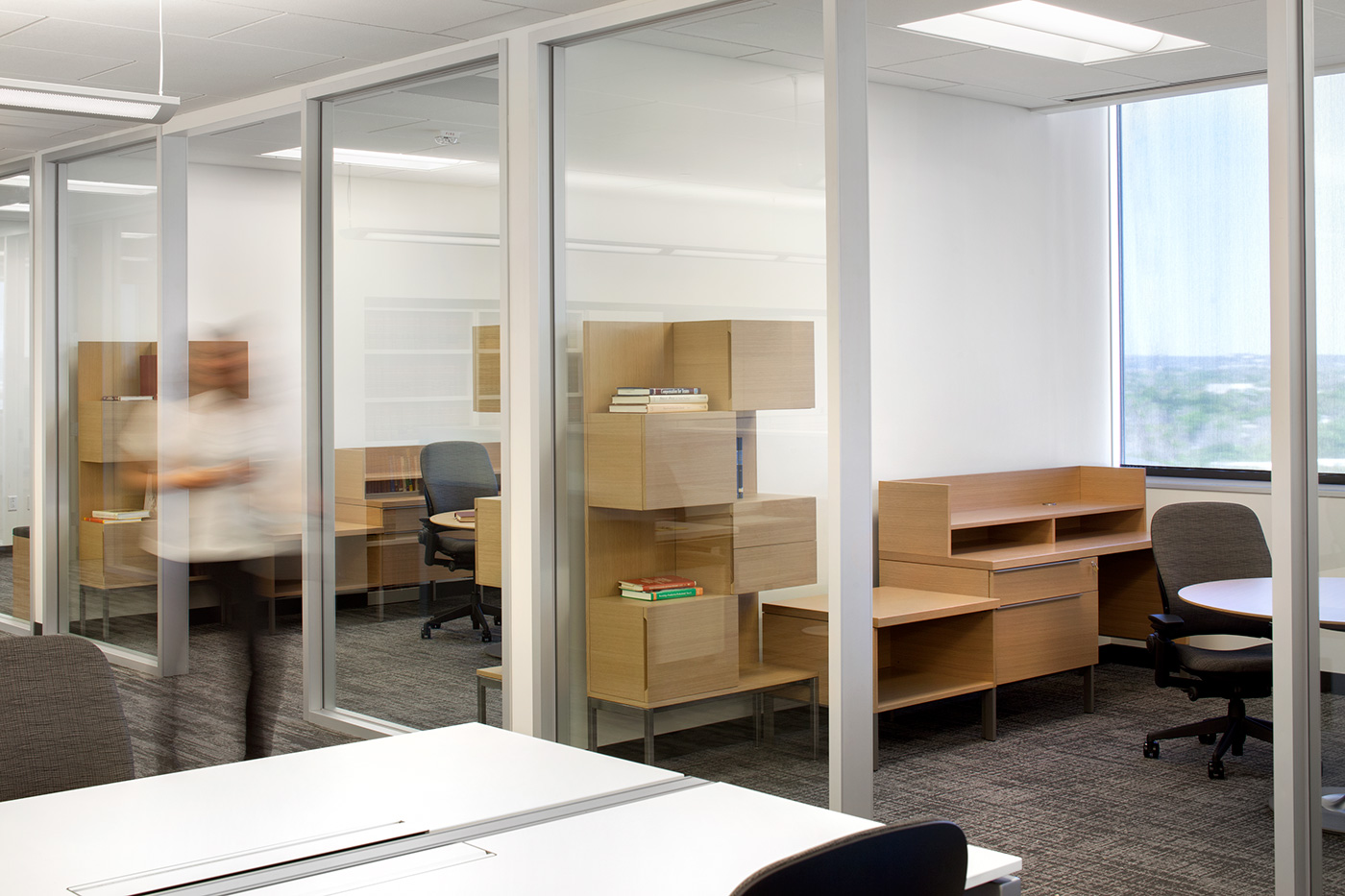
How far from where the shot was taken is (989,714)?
5.54 m

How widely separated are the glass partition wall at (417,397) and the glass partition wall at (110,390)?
1.86 meters

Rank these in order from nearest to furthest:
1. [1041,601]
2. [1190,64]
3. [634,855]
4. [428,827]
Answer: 1. [634,855]
2. [428,827]
3. [1041,601]
4. [1190,64]

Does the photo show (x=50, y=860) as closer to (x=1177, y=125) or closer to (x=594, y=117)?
(x=594, y=117)

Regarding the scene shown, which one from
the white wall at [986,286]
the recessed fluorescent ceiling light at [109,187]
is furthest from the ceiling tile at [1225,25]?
the recessed fluorescent ceiling light at [109,187]

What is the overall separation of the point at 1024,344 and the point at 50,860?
5.96 m

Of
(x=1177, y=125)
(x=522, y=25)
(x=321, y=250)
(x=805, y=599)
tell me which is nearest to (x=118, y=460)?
(x=321, y=250)

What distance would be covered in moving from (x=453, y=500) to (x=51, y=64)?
252 cm

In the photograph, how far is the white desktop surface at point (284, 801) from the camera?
1.95 metres

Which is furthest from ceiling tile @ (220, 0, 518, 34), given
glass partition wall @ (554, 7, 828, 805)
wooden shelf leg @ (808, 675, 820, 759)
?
wooden shelf leg @ (808, 675, 820, 759)

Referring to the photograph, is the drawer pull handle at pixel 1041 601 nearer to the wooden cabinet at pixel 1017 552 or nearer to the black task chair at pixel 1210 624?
the wooden cabinet at pixel 1017 552

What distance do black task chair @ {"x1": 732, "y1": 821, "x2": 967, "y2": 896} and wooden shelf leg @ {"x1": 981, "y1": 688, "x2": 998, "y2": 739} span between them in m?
4.20

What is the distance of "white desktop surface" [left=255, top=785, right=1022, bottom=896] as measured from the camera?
5.93 ft

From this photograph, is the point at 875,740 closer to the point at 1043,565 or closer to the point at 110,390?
the point at 1043,565

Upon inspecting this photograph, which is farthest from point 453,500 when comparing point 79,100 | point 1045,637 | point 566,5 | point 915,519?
point 1045,637
